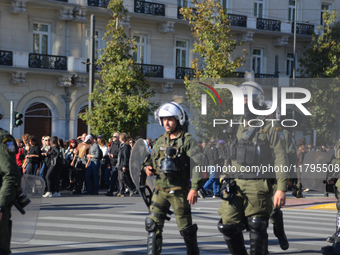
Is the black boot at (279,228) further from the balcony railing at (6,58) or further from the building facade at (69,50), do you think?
the balcony railing at (6,58)

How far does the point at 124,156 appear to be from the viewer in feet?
47.5

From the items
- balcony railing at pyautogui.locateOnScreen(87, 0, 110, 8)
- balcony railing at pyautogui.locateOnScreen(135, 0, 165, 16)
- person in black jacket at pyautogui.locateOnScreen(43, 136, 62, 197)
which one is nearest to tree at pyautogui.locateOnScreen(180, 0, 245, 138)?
balcony railing at pyautogui.locateOnScreen(135, 0, 165, 16)

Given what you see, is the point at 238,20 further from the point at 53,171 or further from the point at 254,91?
the point at 254,91

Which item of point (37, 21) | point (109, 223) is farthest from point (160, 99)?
point (109, 223)

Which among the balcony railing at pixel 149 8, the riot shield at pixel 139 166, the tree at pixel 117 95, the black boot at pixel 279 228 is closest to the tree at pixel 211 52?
the tree at pixel 117 95

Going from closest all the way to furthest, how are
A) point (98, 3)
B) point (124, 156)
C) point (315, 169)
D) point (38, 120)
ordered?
point (124, 156)
point (315, 169)
point (38, 120)
point (98, 3)

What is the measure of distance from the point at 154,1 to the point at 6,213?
83.2 ft

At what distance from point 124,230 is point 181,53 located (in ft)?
73.7

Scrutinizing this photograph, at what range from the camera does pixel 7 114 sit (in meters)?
24.4

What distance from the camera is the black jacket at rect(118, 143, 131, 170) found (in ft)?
47.4

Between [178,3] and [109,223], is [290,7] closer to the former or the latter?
[178,3]

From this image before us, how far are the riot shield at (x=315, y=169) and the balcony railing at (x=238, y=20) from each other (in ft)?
53.4

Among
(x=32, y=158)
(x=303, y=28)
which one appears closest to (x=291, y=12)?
(x=303, y=28)

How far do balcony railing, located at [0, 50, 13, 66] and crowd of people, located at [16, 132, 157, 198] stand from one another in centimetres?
872
